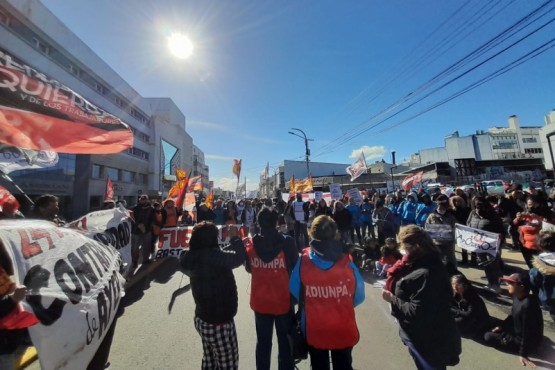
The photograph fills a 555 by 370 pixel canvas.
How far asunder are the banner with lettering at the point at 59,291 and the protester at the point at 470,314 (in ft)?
13.2

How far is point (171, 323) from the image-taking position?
4.43m

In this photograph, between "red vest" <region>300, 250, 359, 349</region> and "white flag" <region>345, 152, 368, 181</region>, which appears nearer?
"red vest" <region>300, 250, 359, 349</region>

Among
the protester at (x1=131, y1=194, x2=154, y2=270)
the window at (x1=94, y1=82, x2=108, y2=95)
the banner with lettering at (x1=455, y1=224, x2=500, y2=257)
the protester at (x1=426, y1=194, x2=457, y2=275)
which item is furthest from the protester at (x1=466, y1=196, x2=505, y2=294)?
the window at (x1=94, y1=82, x2=108, y2=95)

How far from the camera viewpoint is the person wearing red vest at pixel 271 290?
284 centimetres

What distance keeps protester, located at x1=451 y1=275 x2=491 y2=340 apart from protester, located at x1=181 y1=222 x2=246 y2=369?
2954mm

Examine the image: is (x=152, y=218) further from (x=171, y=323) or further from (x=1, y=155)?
(x=171, y=323)

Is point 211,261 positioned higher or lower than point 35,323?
higher

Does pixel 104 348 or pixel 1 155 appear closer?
pixel 104 348

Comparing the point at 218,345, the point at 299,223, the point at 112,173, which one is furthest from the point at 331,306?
the point at 112,173

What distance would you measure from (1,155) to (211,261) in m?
6.81

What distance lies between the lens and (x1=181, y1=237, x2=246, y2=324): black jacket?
8.43 feet

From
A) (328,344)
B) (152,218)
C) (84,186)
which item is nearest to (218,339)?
(328,344)

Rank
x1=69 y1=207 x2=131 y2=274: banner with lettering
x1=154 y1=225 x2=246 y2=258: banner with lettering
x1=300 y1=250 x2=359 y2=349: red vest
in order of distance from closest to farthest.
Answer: x1=300 y1=250 x2=359 y2=349: red vest → x1=69 y1=207 x2=131 y2=274: banner with lettering → x1=154 y1=225 x2=246 y2=258: banner with lettering

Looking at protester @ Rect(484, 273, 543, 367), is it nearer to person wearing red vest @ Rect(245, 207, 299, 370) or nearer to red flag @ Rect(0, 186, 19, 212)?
person wearing red vest @ Rect(245, 207, 299, 370)
